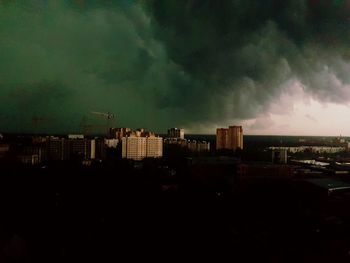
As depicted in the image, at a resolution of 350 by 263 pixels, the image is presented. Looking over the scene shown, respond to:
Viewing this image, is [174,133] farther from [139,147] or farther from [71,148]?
Result: [71,148]

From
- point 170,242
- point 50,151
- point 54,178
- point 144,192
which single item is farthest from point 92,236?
point 50,151

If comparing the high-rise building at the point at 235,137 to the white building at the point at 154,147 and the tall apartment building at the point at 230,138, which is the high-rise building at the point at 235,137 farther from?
the white building at the point at 154,147

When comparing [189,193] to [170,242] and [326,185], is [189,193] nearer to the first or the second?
[170,242]

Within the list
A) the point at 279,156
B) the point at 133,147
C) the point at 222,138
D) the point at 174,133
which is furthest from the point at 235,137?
the point at 133,147

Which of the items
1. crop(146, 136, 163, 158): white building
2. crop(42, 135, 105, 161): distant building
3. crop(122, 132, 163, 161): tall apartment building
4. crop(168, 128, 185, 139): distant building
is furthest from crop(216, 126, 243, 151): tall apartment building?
crop(42, 135, 105, 161): distant building

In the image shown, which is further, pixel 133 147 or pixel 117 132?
pixel 117 132
